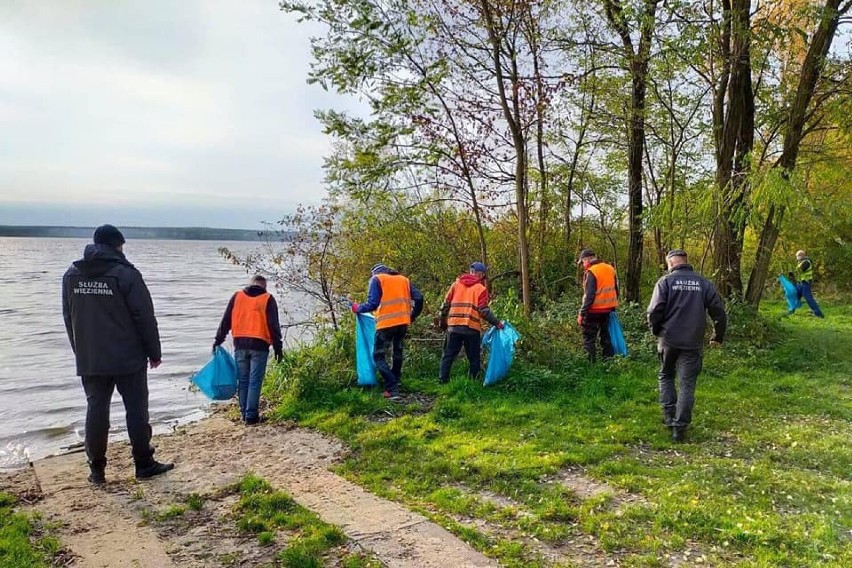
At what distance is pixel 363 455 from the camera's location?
5.94 meters

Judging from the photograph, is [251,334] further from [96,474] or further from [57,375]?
[57,375]

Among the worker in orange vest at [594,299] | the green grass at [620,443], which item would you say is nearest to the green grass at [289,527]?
the green grass at [620,443]

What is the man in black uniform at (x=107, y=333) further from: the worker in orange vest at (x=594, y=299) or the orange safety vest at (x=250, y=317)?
the worker in orange vest at (x=594, y=299)

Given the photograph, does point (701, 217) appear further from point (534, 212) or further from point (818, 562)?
point (818, 562)

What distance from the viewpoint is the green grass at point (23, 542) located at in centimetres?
388

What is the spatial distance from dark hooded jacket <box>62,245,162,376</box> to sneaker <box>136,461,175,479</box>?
3.24ft

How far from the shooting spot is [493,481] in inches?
197

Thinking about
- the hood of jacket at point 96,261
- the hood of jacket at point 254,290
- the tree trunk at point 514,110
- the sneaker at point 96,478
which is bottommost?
the sneaker at point 96,478

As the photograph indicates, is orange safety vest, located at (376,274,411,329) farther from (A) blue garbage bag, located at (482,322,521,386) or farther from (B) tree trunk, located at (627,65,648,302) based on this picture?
(B) tree trunk, located at (627,65,648,302)

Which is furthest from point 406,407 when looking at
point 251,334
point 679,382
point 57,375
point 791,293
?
point 791,293

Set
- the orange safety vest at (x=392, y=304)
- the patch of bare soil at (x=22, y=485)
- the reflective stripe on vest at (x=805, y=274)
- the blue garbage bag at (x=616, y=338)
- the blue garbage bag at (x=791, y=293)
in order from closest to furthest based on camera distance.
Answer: the patch of bare soil at (x=22, y=485) → the orange safety vest at (x=392, y=304) → the blue garbage bag at (x=616, y=338) → the reflective stripe on vest at (x=805, y=274) → the blue garbage bag at (x=791, y=293)

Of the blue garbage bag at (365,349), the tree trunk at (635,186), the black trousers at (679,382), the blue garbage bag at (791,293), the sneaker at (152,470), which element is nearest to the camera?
the sneaker at (152,470)

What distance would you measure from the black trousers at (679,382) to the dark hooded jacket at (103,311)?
5237 millimetres

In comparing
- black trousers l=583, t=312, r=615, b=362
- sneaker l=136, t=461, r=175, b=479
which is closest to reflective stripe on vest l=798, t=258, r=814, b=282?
black trousers l=583, t=312, r=615, b=362
